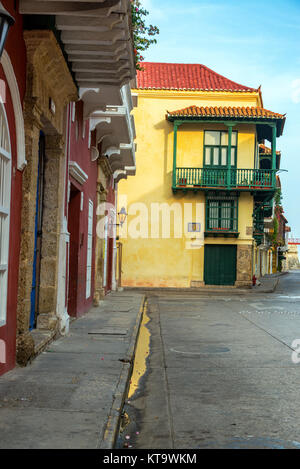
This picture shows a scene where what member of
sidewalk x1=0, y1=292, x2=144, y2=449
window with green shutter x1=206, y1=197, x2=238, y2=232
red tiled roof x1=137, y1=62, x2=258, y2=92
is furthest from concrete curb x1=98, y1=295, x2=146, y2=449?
red tiled roof x1=137, y1=62, x2=258, y2=92

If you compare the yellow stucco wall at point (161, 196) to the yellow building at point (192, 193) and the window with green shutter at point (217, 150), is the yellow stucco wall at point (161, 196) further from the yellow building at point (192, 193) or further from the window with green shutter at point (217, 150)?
the window with green shutter at point (217, 150)

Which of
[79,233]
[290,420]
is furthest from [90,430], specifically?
[79,233]

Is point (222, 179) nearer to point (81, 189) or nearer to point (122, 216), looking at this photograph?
point (122, 216)

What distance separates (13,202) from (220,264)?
22.9m

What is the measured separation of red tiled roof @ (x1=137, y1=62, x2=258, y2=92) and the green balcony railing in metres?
4.44

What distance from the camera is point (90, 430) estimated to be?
4141mm

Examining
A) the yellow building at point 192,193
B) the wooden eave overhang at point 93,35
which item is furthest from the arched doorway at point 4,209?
the yellow building at point 192,193

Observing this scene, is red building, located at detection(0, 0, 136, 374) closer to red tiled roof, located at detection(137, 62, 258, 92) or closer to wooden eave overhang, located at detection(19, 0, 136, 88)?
wooden eave overhang, located at detection(19, 0, 136, 88)

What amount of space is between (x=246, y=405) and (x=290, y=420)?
593 mm

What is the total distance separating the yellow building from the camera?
1110 inches

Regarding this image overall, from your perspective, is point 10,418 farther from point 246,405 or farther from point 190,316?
point 190,316

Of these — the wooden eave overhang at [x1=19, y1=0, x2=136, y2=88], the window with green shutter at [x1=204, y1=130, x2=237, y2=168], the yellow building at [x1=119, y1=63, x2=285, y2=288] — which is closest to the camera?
the wooden eave overhang at [x1=19, y1=0, x2=136, y2=88]

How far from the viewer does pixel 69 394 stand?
5.27 m

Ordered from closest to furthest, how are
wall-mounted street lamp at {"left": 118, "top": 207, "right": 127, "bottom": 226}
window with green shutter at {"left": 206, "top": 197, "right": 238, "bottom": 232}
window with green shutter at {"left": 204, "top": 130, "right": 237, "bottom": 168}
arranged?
wall-mounted street lamp at {"left": 118, "top": 207, "right": 127, "bottom": 226}, window with green shutter at {"left": 206, "top": 197, "right": 238, "bottom": 232}, window with green shutter at {"left": 204, "top": 130, "right": 237, "bottom": 168}
